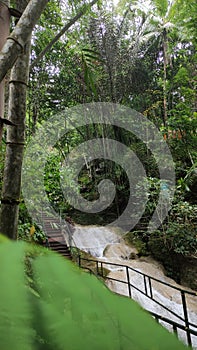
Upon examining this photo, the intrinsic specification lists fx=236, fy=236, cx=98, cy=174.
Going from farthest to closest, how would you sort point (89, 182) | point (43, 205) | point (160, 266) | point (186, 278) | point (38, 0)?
point (89, 182) < point (160, 266) < point (186, 278) < point (43, 205) < point (38, 0)

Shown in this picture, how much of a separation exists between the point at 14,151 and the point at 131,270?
4707mm

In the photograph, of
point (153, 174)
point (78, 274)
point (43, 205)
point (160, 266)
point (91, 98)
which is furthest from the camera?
point (91, 98)

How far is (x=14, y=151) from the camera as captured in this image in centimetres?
A: 94

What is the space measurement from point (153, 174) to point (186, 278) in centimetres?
362

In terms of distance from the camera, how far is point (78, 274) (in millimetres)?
223

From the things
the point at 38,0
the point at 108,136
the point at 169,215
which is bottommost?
the point at 169,215

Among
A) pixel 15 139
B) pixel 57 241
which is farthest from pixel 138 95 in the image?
pixel 15 139

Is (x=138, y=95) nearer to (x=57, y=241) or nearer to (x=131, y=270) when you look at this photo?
(x=57, y=241)

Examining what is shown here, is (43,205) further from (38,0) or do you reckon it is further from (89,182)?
(89,182)

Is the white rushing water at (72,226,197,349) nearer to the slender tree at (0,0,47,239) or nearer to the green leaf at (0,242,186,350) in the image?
Result: the slender tree at (0,0,47,239)

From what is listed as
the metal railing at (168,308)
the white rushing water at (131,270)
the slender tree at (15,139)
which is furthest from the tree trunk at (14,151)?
the white rushing water at (131,270)

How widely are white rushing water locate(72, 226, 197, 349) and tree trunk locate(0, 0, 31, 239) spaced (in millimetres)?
2914

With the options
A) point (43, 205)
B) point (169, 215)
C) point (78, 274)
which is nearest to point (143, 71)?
point (169, 215)

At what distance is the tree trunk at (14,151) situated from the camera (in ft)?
2.92
